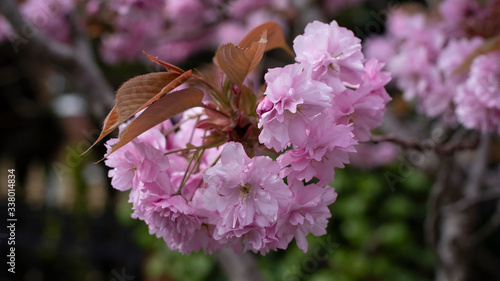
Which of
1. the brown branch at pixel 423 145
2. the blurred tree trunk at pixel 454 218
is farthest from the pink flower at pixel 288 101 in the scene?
the blurred tree trunk at pixel 454 218

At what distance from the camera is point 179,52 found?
2.62 metres

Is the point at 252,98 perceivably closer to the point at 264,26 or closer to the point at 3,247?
the point at 264,26

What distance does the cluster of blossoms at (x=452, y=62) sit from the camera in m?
0.89

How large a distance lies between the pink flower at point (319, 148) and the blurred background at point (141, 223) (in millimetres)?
962

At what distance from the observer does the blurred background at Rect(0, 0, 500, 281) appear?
5.45 ft

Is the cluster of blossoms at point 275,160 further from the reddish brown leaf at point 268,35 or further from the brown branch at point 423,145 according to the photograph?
the brown branch at point 423,145

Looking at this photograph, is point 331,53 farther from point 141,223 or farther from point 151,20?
point 141,223

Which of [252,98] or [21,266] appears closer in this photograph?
[252,98]

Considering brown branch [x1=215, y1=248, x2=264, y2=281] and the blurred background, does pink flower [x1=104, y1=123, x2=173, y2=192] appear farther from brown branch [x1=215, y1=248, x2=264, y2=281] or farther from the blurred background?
the blurred background

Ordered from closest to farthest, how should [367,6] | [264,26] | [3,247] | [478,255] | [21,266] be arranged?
[264,26], [478,255], [3,247], [21,266], [367,6]

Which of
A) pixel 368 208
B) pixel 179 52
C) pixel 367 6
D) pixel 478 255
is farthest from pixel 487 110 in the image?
pixel 367 6

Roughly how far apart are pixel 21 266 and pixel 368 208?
217 centimetres

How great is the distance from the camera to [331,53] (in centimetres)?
51

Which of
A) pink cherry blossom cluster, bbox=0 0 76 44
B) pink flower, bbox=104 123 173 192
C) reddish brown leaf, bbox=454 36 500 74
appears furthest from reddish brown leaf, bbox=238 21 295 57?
pink cherry blossom cluster, bbox=0 0 76 44
